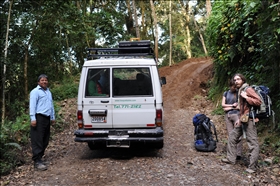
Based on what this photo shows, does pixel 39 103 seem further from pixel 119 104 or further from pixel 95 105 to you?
pixel 119 104

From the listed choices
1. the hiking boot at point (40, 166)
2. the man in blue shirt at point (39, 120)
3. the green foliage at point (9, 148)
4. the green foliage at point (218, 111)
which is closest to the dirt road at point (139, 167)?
the hiking boot at point (40, 166)

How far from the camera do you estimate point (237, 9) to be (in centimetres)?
791

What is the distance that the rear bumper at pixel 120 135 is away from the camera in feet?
17.7

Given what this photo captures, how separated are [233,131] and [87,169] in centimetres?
308

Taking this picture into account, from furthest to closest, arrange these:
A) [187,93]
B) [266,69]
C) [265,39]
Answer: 1. [187,93]
2. [266,69]
3. [265,39]

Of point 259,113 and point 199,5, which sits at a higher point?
point 199,5

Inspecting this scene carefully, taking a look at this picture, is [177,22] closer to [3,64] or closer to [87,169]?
[3,64]

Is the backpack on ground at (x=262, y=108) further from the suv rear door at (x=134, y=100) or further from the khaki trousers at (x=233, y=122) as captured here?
the suv rear door at (x=134, y=100)

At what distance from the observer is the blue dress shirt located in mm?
5340

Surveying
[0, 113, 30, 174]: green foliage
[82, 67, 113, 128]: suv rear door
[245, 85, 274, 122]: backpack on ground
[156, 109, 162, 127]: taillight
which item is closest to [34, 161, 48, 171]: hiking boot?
[0, 113, 30, 174]: green foliage

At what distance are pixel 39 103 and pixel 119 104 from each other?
5.58ft

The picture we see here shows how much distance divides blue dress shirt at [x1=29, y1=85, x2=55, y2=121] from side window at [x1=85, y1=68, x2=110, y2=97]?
930 millimetres

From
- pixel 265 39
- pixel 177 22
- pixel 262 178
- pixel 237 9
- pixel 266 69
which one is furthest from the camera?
pixel 177 22

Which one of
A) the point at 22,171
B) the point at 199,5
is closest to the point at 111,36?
the point at 22,171
